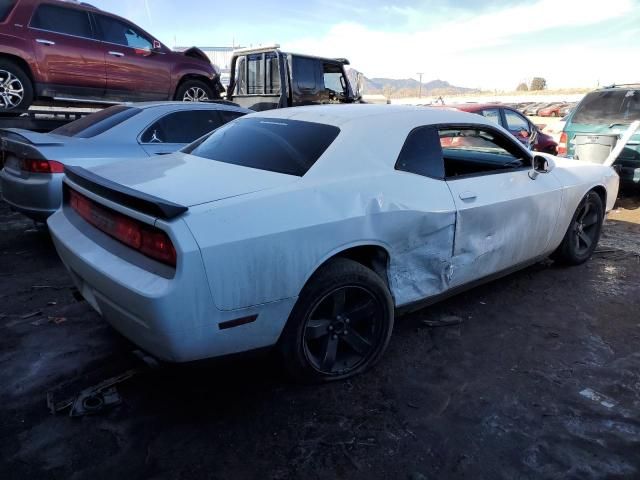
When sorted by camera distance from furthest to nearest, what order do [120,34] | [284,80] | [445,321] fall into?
[284,80]
[120,34]
[445,321]

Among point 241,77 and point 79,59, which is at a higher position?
point 79,59

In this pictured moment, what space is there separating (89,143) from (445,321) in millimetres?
3577

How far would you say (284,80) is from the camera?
8719mm

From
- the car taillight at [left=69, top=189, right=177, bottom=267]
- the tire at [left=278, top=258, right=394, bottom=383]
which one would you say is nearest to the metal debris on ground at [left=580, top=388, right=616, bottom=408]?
the tire at [left=278, top=258, right=394, bottom=383]

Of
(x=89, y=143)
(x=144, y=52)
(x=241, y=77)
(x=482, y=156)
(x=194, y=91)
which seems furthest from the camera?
(x=241, y=77)

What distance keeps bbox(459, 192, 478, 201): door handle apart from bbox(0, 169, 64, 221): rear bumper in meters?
3.35

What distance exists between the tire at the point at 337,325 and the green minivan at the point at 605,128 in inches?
237

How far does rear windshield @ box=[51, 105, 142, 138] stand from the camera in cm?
472

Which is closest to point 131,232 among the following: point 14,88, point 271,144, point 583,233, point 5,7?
point 271,144

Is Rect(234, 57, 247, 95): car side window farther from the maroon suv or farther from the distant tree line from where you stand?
the distant tree line

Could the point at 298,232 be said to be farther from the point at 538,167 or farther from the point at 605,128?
the point at 605,128

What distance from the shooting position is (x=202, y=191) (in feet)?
7.54

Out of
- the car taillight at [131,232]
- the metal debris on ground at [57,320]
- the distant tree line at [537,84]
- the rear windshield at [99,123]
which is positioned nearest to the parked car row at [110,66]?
the rear windshield at [99,123]

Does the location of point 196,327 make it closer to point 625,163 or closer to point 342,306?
point 342,306
